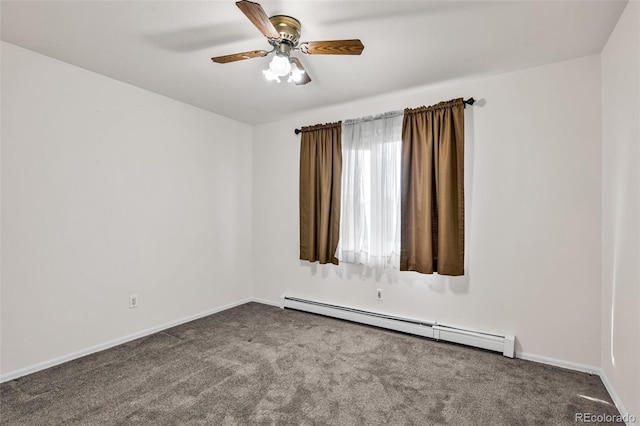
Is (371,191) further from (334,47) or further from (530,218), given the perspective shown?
(334,47)

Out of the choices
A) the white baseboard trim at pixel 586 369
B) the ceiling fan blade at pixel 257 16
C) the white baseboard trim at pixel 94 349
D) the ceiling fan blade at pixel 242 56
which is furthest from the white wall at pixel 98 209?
the white baseboard trim at pixel 586 369

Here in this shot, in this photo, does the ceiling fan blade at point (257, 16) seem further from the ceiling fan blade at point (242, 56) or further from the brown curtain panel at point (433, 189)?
the brown curtain panel at point (433, 189)

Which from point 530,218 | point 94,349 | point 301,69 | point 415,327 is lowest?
point 94,349

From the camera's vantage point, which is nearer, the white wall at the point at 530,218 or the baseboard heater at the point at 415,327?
the white wall at the point at 530,218

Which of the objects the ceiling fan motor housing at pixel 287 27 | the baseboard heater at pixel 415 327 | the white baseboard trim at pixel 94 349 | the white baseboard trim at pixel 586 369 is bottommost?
the white baseboard trim at pixel 94 349

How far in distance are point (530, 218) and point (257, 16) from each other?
2665 millimetres

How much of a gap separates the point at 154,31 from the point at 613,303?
3.78m

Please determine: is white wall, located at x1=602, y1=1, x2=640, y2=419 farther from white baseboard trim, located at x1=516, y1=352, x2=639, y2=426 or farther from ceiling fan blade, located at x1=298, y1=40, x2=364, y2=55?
ceiling fan blade, located at x1=298, y1=40, x2=364, y2=55

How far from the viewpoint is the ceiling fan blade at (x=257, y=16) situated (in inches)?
60.9

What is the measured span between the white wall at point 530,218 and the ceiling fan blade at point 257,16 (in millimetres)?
1883

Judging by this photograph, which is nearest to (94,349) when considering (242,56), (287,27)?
(242,56)

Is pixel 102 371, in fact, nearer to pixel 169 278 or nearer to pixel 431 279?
pixel 169 278

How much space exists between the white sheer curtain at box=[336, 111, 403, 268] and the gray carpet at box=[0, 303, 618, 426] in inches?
37.1

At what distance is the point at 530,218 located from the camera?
2.72 meters
